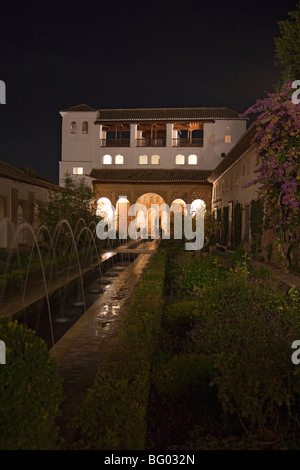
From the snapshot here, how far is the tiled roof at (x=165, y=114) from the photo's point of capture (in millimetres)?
35594

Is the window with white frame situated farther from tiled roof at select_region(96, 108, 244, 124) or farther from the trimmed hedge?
the trimmed hedge

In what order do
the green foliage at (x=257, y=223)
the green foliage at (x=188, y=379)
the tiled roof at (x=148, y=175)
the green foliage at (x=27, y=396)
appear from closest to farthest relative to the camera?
the green foliage at (x=27, y=396), the green foliage at (x=188, y=379), the green foliage at (x=257, y=223), the tiled roof at (x=148, y=175)

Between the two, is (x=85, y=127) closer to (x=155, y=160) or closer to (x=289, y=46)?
(x=155, y=160)

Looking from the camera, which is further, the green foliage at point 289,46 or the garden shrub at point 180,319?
the green foliage at point 289,46

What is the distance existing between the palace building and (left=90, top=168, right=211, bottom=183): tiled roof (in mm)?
81

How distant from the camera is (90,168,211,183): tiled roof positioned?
33.6 meters

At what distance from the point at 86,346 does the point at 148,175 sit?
30.6 meters

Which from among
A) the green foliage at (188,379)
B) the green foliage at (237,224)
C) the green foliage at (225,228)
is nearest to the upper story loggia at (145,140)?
the green foliage at (225,228)

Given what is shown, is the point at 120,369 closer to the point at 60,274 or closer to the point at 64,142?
the point at 60,274

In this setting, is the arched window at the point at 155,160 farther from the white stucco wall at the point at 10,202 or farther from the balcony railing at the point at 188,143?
the white stucco wall at the point at 10,202

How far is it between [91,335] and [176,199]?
98.7ft

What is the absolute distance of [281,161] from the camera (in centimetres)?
985

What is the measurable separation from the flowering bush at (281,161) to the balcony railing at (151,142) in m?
26.8

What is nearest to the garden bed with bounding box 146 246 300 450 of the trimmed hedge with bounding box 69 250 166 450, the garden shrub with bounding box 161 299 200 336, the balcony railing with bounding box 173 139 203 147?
the garden shrub with bounding box 161 299 200 336
